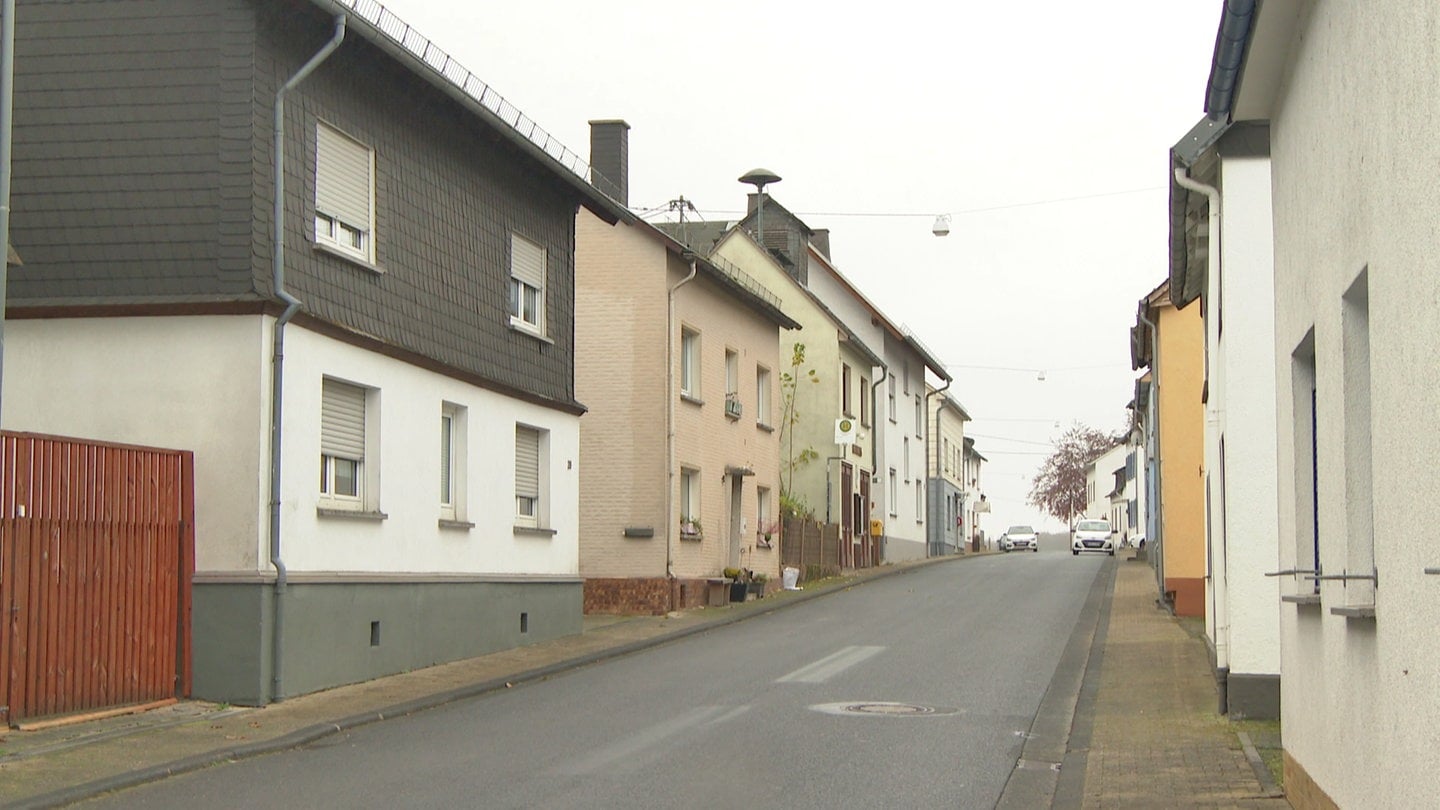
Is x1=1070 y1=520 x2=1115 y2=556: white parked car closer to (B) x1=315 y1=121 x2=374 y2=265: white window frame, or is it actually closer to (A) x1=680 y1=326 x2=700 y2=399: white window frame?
(A) x1=680 y1=326 x2=700 y2=399: white window frame

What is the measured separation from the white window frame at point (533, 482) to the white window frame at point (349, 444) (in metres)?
4.63

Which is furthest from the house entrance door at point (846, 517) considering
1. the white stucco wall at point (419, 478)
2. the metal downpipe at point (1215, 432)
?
the metal downpipe at point (1215, 432)

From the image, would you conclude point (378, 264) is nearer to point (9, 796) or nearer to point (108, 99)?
point (108, 99)

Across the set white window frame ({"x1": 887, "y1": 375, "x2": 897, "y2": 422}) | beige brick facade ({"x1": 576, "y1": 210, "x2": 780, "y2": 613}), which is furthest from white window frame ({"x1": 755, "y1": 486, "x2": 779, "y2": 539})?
white window frame ({"x1": 887, "y1": 375, "x2": 897, "y2": 422})

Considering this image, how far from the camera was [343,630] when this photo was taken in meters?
15.7

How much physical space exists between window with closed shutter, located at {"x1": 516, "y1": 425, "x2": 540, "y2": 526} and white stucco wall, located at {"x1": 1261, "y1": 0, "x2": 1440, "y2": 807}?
45.7 feet

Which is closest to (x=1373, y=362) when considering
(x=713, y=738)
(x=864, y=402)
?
(x=713, y=738)

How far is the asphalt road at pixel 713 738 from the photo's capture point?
986 centimetres

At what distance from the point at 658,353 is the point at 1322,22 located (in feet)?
66.6

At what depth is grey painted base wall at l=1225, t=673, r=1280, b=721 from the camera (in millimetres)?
13039

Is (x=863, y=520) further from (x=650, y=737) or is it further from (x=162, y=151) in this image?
Result: (x=650, y=737)

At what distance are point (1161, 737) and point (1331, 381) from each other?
592 cm

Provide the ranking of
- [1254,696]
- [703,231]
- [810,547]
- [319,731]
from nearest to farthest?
[319,731], [1254,696], [810,547], [703,231]

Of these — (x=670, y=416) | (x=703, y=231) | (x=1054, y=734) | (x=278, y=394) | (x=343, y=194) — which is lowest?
(x=1054, y=734)
